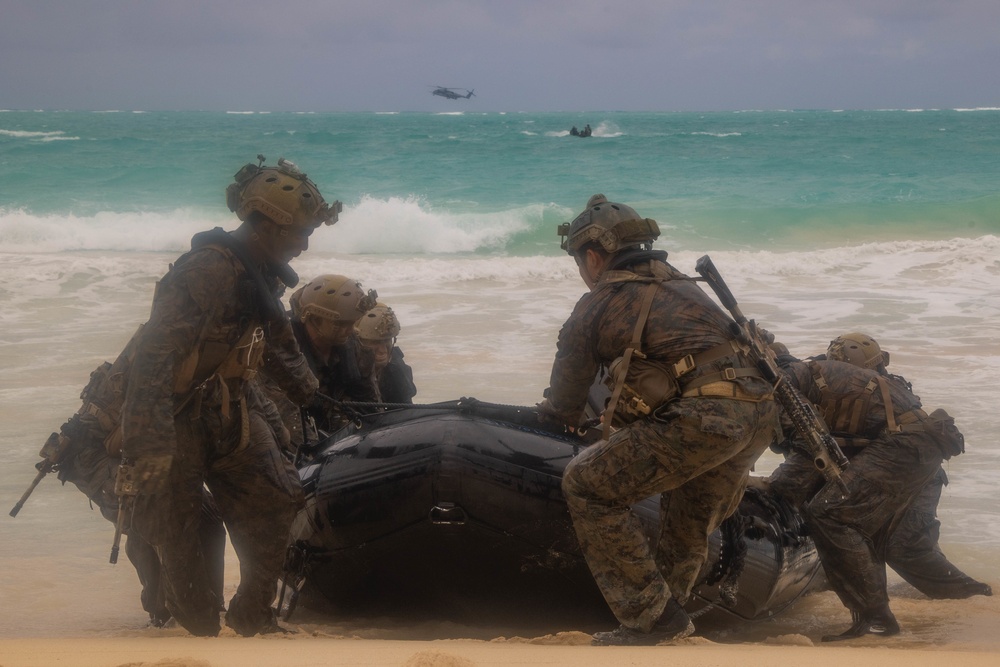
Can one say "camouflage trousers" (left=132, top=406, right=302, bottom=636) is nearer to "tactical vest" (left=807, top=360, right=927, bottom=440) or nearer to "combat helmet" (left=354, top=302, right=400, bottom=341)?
"combat helmet" (left=354, top=302, right=400, bottom=341)

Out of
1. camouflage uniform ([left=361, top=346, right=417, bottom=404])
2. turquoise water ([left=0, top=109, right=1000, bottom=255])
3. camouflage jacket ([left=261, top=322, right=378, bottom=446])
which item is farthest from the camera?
turquoise water ([left=0, top=109, right=1000, bottom=255])

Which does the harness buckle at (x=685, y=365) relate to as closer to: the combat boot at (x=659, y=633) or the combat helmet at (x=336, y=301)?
the combat boot at (x=659, y=633)

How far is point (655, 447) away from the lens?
4043 mm

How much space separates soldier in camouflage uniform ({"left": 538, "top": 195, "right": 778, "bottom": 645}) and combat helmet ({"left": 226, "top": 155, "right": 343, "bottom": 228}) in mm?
1020

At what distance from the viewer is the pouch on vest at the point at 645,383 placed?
4074 millimetres

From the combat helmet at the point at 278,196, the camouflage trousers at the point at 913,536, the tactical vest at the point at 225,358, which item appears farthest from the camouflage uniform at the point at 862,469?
the tactical vest at the point at 225,358

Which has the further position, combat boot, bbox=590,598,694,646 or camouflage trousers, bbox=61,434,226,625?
camouflage trousers, bbox=61,434,226,625

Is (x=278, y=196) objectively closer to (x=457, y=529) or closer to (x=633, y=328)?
(x=633, y=328)

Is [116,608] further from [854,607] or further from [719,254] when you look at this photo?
[719,254]

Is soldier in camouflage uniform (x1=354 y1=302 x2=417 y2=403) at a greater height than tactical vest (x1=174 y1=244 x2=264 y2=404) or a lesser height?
lesser

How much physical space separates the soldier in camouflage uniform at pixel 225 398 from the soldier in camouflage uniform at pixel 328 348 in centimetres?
110

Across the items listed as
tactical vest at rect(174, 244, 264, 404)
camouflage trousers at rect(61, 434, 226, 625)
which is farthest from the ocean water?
tactical vest at rect(174, 244, 264, 404)

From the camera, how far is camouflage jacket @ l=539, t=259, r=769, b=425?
4.07 metres

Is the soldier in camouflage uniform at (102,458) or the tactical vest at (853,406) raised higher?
the tactical vest at (853,406)
